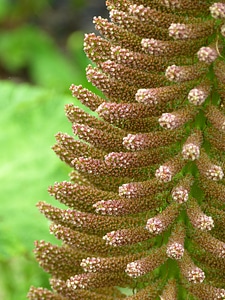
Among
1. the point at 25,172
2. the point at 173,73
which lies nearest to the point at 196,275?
the point at 173,73

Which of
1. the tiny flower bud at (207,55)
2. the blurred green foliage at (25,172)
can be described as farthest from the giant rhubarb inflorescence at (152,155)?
the blurred green foliage at (25,172)

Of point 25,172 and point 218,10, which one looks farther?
point 25,172

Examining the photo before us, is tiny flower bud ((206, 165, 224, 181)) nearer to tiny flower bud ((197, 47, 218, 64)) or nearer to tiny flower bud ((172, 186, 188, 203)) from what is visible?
tiny flower bud ((172, 186, 188, 203))

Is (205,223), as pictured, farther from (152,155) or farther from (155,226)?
(152,155)

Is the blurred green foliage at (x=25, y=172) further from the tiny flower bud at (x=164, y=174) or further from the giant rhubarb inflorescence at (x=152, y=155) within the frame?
the tiny flower bud at (x=164, y=174)

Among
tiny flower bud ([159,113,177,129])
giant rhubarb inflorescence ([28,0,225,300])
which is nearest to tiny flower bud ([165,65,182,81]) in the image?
giant rhubarb inflorescence ([28,0,225,300])

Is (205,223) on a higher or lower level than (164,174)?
lower

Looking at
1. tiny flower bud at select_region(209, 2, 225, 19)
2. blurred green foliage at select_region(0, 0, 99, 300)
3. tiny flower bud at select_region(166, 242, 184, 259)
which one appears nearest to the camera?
tiny flower bud at select_region(209, 2, 225, 19)

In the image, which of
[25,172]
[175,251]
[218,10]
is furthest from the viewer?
[25,172]

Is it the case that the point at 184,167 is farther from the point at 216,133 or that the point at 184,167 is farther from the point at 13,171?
the point at 13,171
